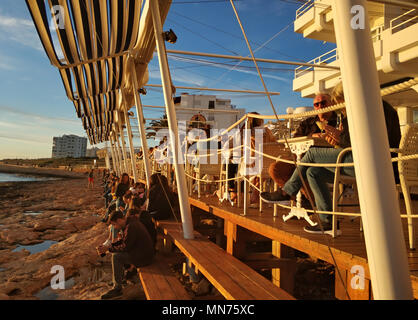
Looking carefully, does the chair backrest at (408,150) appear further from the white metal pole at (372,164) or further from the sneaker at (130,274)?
the sneaker at (130,274)

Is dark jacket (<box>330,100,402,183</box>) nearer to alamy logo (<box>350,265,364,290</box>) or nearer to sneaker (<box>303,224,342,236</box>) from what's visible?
sneaker (<box>303,224,342,236</box>)

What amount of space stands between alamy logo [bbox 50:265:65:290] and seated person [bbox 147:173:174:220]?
96.9 inches

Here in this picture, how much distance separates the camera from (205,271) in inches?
108

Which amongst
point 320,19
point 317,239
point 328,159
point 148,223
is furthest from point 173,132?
point 320,19

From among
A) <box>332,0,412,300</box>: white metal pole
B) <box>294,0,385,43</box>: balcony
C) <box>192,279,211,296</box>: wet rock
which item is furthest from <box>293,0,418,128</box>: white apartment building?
<box>192,279,211,296</box>: wet rock

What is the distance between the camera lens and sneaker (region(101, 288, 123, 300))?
493 cm

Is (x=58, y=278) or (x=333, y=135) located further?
(x=58, y=278)

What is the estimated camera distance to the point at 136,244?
466 cm

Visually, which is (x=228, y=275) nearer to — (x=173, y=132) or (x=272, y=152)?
(x=272, y=152)

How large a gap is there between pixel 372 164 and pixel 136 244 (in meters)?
4.16

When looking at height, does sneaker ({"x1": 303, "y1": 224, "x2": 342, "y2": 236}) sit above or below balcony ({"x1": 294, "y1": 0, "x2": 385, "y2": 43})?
below

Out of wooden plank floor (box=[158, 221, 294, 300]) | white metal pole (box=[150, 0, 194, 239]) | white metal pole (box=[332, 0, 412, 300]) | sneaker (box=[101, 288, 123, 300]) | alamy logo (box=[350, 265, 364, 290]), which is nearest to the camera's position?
white metal pole (box=[332, 0, 412, 300])
